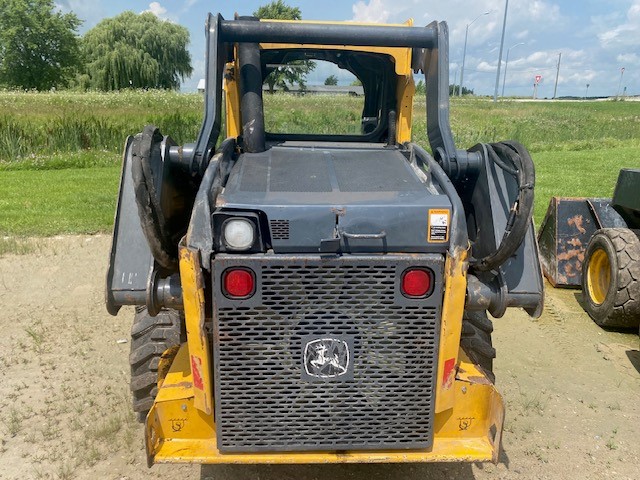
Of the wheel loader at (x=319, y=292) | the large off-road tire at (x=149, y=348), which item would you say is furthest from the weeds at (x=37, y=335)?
the wheel loader at (x=319, y=292)

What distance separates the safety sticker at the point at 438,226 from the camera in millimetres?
2395

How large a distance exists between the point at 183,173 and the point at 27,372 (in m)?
2.22

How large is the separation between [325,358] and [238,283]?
1.66 feet

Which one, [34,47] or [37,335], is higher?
[34,47]

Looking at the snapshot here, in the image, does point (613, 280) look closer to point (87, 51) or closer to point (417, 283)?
point (417, 283)

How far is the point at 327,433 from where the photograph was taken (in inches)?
101

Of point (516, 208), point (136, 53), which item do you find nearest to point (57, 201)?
point (516, 208)

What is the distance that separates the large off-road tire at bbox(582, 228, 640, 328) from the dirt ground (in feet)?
0.54

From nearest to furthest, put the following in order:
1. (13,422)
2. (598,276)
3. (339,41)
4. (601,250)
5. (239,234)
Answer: (239,234)
(339,41)
(13,422)
(601,250)
(598,276)

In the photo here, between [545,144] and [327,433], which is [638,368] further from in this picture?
[545,144]

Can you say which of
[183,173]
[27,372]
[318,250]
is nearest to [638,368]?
[318,250]

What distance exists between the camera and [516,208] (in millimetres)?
2547

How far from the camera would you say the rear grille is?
2.35m

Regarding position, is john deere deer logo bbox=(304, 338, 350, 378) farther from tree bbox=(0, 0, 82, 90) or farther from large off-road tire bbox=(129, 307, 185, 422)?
tree bbox=(0, 0, 82, 90)
